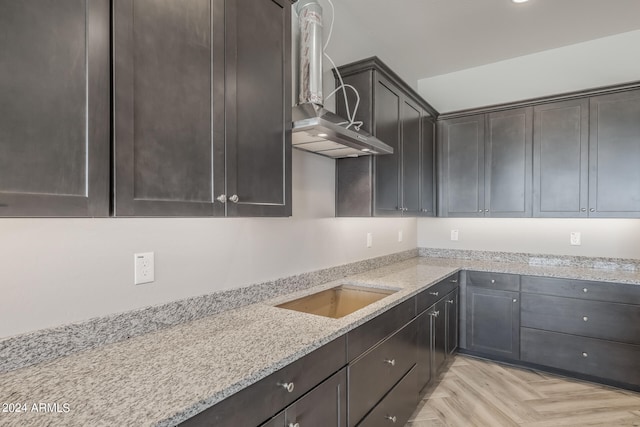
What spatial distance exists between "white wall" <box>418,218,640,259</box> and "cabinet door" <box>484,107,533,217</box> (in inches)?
12.7

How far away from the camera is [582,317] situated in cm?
272

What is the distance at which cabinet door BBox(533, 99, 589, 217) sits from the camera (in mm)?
2938

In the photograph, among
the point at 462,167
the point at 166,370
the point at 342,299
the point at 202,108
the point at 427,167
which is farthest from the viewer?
the point at 462,167

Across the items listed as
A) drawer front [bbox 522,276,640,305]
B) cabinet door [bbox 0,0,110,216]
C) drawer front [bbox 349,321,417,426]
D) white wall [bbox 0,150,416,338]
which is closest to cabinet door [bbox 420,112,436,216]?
drawer front [bbox 522,276,640,305]

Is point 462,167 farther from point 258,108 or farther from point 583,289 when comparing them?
point 258,108

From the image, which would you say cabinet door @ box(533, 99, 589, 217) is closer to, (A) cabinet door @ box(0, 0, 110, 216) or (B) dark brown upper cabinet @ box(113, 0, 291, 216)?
(B) dark brown upper cabinet @ box(113, 0, 291, 216)

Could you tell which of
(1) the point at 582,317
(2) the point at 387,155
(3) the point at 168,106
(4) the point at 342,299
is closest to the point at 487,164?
(2) the point at 387,155

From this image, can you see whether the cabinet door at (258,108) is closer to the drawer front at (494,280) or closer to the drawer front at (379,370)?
the drawer front at (379,370)

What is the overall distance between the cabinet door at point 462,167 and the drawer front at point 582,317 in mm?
965

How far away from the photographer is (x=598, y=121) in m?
2.87

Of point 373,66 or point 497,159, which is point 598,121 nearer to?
point 497,159

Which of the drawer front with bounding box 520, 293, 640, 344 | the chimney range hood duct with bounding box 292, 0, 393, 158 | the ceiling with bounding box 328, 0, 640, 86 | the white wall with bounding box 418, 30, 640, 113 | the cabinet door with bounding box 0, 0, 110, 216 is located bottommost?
the drawer front with bounding box 520, 293, 640, 344

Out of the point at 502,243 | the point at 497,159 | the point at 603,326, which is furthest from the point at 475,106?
the point at 603,326

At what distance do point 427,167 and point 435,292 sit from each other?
1.31 meters
